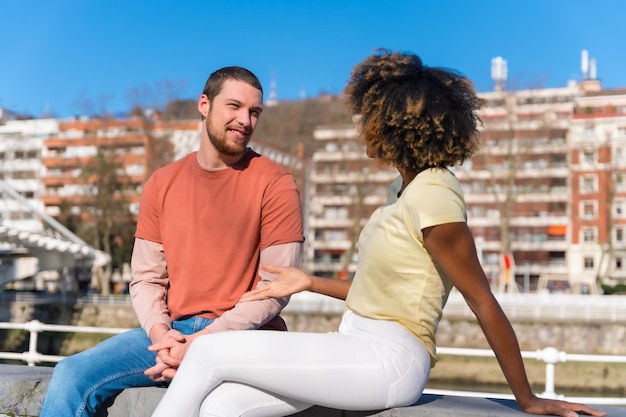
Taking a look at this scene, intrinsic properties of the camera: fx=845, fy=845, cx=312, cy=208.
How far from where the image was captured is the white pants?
5.73 feet

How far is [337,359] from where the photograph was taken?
1.76 meters

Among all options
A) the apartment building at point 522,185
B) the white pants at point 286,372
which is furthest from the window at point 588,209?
the white pants at point 286,372

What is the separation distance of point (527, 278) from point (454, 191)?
43.8 meters

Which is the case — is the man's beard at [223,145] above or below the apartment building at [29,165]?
below

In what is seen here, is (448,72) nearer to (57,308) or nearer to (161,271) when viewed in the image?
(161,271)

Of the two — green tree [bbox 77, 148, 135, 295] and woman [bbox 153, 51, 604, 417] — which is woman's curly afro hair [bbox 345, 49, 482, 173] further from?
green tree [bbox 77, 148, 135, 295]

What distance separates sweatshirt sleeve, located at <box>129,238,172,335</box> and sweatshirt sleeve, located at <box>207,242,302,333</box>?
0.22 metres

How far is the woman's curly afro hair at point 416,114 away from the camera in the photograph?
195 cm

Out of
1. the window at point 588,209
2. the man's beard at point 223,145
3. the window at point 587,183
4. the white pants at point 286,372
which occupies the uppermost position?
the window at point 587,183

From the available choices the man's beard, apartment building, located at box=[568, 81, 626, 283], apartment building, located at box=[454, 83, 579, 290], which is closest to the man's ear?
the man's beard

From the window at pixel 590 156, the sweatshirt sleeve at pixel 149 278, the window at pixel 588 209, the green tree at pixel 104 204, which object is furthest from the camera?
the window at pixel 588 209

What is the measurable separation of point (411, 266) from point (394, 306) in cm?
10

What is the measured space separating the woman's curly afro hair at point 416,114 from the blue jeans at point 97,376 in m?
0.84

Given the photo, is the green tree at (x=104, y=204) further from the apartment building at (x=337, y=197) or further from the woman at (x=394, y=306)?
the woman at (x=394, y=306)
